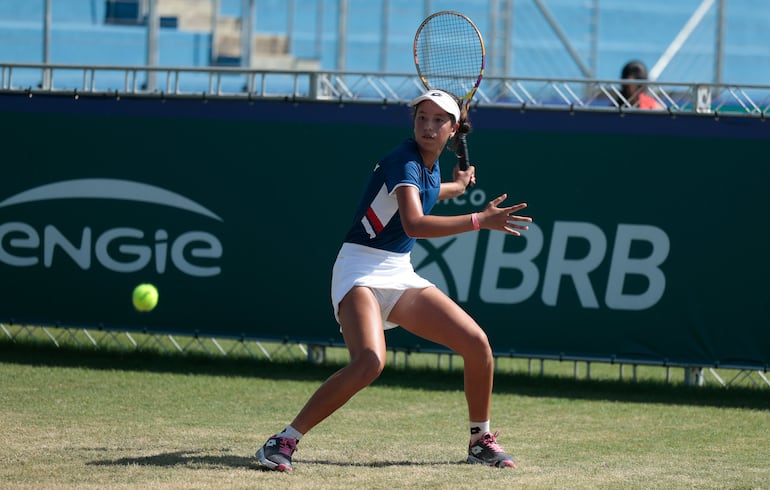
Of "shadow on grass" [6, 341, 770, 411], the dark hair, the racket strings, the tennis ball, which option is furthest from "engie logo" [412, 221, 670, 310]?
the tennis ball

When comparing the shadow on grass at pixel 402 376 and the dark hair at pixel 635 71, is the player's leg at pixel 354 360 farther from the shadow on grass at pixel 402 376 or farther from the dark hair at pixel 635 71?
the dark hair at pixel 635 71

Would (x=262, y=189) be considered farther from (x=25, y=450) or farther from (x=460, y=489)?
(x=460, y=489)

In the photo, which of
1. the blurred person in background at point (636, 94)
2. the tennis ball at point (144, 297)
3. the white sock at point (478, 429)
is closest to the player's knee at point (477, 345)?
the white sock at point (478, 429)

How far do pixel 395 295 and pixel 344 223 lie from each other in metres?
3.51

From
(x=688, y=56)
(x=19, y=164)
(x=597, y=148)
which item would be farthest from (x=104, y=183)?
(x=688, y=56)

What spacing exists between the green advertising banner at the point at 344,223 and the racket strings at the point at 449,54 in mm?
1444

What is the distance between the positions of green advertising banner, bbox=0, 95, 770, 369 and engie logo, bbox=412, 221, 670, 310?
0.04 ft

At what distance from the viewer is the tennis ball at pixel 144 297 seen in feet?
31.6

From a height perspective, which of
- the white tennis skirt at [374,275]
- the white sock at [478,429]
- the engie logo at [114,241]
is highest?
the white tennis skirt at [374,275]

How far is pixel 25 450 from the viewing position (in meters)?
6.24

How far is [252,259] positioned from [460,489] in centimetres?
455

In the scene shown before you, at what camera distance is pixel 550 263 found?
928 centimetres

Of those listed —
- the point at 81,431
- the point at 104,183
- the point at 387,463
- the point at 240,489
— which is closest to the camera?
the point at 240,489

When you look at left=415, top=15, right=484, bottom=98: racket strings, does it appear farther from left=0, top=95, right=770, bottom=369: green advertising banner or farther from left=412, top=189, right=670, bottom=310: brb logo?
left=412, top=189, right=670, bottom=310: brb logo
